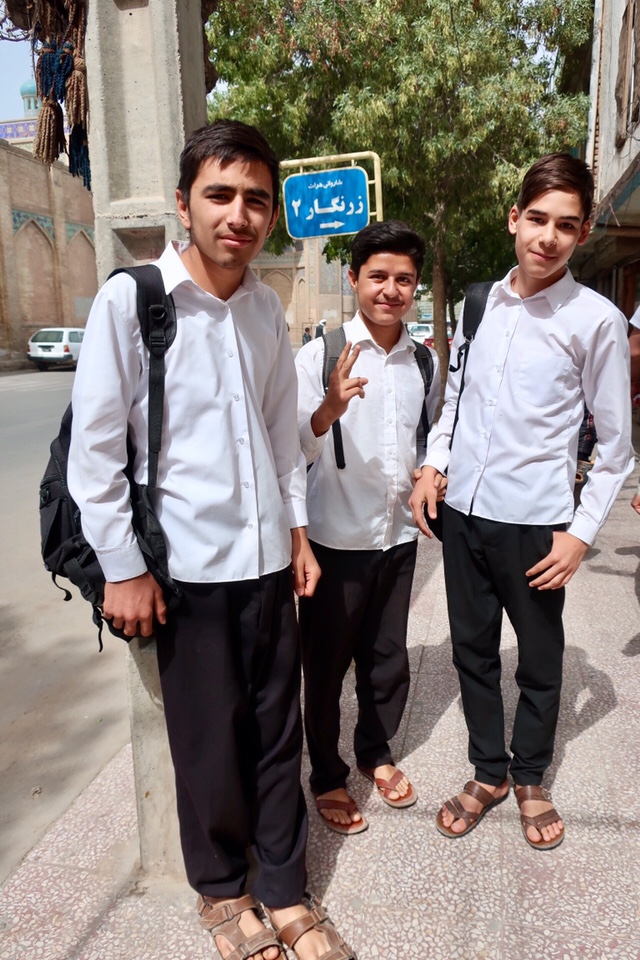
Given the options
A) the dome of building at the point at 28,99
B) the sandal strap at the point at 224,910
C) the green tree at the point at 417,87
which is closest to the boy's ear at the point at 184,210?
the sandal strap at the point at 224,910

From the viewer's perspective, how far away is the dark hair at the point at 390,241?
6.88ft

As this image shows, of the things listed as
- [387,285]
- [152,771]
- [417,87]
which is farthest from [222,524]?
[417,87]

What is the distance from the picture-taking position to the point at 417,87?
9.24m

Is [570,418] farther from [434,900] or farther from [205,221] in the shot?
[434,900]

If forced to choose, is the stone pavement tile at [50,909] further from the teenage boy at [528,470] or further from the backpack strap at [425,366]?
the backpack strap at [425,366]

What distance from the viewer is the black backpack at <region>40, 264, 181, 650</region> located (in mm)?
1578

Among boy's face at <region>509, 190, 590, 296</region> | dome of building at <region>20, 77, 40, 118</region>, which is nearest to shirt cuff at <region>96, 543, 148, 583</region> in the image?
boy's face at <region>509, 190, 590, 296</region>

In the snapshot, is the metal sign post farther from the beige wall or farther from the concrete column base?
the beige wall

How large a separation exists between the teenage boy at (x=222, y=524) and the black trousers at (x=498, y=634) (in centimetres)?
54

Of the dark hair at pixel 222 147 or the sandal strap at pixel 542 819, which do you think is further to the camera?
the sandal strap at pixel 542 819

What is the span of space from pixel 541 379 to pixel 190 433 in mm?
991

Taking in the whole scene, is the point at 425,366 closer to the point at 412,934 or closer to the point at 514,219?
the point at 514,219

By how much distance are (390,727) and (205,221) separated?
169cm

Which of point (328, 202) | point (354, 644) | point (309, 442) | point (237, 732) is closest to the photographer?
point (237, 732)
